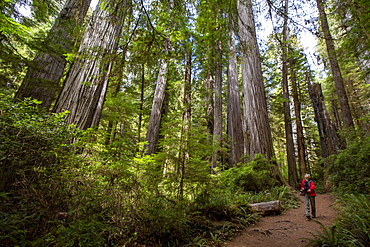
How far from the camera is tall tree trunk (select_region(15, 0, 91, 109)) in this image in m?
4.89

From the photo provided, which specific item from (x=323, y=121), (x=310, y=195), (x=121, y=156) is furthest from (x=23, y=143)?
(x=323, y=121)

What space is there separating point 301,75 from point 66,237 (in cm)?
1743

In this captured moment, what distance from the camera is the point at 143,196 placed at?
9.70ft

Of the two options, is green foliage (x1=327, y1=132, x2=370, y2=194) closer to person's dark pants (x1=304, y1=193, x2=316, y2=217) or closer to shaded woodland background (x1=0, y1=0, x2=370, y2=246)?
shaded woodland background (x1=0, y1=0, x2=370, y2=246)

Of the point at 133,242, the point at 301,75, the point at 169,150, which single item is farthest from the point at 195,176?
the point at 301,75

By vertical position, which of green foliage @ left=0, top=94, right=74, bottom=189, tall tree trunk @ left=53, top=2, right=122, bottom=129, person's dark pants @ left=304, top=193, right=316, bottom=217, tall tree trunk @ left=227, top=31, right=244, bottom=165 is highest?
tall tree trunk @ left=227, top=31, right=244, bottom=165

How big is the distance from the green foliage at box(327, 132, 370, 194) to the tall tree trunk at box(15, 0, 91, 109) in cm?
933

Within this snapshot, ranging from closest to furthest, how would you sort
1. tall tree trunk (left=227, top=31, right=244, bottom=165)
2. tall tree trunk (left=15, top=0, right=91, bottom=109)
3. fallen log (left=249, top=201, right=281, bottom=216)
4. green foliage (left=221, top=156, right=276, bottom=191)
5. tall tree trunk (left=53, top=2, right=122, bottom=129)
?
tall tree trunk (left=53, top=2, right=122, bottom=129) < fallen log (left=249, top=201, right=281, bottom=216) < tall tree trunk (left=15, top=0, right=91, bottom=109) < green foliage (left=221, top=156, right=276, bottom=191) < tall tree trunk (left=227, top=31, right=244, bottom=165)

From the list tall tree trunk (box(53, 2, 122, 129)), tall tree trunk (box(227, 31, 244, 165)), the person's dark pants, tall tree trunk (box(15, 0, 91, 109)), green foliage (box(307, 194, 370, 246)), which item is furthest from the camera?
tall tree trunk (box(227, 31, 244, 165))

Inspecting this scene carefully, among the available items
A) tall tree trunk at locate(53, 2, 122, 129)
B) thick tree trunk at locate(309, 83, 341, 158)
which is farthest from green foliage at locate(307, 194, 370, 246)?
thick tree trunk at locate(309, 83, 341, 158)

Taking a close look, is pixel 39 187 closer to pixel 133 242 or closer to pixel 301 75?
pixel 133 242

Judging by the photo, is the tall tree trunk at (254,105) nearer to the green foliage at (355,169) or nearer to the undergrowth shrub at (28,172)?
the green foliage at (355,169)

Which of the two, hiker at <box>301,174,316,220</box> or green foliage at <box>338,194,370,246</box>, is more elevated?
hiker at <box>301,174,316,220</box>

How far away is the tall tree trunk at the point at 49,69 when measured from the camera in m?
4.89
